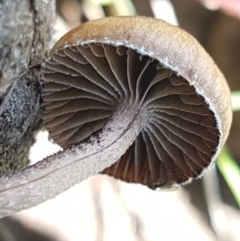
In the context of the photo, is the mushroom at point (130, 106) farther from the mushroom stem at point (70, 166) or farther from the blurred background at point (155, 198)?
the blurred background at point (155, 198)

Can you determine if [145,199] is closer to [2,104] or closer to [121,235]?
[121,235]

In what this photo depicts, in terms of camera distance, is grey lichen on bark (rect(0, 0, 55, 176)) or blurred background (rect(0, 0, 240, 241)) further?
blurred background (rect(0, 0, 240, 241))

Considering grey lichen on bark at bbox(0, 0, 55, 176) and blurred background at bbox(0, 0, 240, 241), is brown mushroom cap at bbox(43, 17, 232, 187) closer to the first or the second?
grey lichen on bark at bbox(0, 0, 55, 176)

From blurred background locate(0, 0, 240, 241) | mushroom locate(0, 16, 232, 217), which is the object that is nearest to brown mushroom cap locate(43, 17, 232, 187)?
mushroom locate(0, 16, 232, 217)

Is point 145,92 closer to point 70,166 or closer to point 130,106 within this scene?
point 130,106

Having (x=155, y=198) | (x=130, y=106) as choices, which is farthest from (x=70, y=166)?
(x=155, y=198)

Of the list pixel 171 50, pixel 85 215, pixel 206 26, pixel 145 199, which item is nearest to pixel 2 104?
pixel 171 50

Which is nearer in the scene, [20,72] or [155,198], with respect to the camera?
[20,72]
